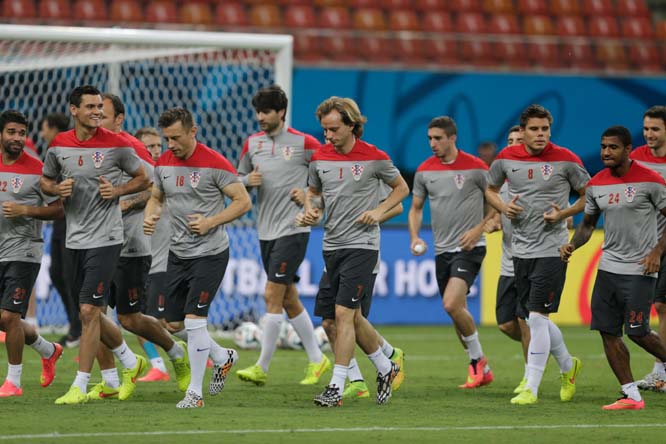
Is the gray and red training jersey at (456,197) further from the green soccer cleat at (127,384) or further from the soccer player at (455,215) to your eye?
the green soccer cleat at (127,384)

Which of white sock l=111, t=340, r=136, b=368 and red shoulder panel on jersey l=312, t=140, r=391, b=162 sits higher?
red shoulder panel on jersey l=312, t=140, r=391, b=162

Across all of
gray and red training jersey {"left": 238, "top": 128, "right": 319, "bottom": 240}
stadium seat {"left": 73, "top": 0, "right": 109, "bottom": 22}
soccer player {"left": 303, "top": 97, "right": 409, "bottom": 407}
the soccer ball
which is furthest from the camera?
stadium seat {"left": 73, "top": 0, "right": 109, "bottom": 22}

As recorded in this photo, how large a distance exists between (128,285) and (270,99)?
1.96 meters

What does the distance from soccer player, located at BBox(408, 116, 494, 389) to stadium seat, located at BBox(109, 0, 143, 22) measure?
29.4 feet

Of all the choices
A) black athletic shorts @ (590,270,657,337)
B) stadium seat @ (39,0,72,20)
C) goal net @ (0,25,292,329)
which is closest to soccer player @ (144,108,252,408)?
black athletic shorts @ (590,270,657,337)

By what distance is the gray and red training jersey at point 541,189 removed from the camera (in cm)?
937

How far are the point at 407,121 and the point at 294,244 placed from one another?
7.70m

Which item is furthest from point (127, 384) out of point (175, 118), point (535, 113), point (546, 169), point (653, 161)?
point (653, 161)

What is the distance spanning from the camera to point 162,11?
19125 millimetres

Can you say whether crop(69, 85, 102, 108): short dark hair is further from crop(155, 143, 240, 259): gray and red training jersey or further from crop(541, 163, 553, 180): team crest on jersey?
crop(541, 163, 553, 180): team crest on jersey

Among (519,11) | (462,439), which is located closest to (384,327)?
(519,11)

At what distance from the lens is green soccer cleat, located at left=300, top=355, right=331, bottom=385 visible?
34.6ft

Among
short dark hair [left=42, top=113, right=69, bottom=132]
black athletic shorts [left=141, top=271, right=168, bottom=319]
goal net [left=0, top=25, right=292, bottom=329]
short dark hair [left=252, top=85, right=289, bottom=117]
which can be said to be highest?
goal net [left=0, top=25, right=292, bottom=329]

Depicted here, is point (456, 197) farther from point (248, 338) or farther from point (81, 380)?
point (248, 338)
